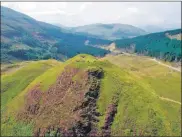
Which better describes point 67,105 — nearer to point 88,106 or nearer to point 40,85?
point 88,106

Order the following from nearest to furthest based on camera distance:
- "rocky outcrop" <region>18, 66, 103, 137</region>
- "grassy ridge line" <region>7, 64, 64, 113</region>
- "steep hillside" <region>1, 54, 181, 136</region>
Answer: "steep hillside" <region>1, 54, 181, 136</region>
"rocky outcrop" <region>18, 66, 103, 137</region>
"grassy ridge line" <region>7, 64, 64, 113</region>

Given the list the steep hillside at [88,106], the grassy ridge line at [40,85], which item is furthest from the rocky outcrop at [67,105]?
the grassy ridge line at [40,85]

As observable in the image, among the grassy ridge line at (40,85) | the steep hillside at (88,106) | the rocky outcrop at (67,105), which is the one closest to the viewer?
the steep hillside at (88,106)

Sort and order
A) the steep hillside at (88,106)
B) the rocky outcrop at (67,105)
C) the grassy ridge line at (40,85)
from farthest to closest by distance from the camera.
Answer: the grassy ridge line at (40,85) < the rocky outcrop at (67,105) < the steep hillside at (88,106)

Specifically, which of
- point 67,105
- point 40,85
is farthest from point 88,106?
point 40,85

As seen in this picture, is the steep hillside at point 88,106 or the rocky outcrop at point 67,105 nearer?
the steep hillside at point 88,106

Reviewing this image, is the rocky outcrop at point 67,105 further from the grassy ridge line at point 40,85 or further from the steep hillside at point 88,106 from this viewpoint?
the grassy ridge line at point 40,85

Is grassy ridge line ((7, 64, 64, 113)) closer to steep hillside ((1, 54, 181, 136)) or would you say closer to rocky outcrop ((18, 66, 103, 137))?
steep hillside ((1, 54, 181, 136))

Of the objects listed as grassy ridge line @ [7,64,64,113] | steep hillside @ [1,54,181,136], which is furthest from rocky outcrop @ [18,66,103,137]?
grassy ridge line @ [7,64,64,113]
